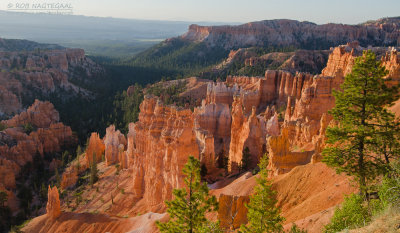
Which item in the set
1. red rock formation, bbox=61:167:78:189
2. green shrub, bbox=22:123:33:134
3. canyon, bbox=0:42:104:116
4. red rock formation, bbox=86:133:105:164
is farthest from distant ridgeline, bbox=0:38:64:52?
red rock formation, bbox=61:167:78:189

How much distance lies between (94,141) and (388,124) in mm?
35133

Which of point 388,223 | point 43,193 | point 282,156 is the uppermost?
point 388,223

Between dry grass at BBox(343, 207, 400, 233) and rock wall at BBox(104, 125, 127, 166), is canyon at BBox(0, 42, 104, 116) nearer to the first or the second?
rock wall at BBox(104, 125, 127, 166)

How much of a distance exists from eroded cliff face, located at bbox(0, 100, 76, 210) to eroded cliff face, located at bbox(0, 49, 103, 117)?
41.3ft

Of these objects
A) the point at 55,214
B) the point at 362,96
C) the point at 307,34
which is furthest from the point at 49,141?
the point at 307,34

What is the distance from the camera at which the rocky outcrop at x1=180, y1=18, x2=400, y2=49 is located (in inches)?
4774

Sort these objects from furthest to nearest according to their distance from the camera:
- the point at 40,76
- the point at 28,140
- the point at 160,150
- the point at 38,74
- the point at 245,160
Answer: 1. the point at 40,76
2. the point at 38,74
3. the point at 28,140
4. the point at 245,160
5. the point at 160,150

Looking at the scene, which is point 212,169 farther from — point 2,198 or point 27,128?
point 27,128

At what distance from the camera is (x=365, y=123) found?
468 inches

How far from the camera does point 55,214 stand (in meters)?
25.2

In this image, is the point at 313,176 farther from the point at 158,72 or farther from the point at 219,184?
the point at 158,72

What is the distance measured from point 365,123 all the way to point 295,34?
137 m

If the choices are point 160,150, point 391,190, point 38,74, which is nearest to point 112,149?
point 160,150

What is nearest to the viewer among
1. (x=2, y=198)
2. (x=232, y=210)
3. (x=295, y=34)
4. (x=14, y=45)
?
(x=232, y=210)
